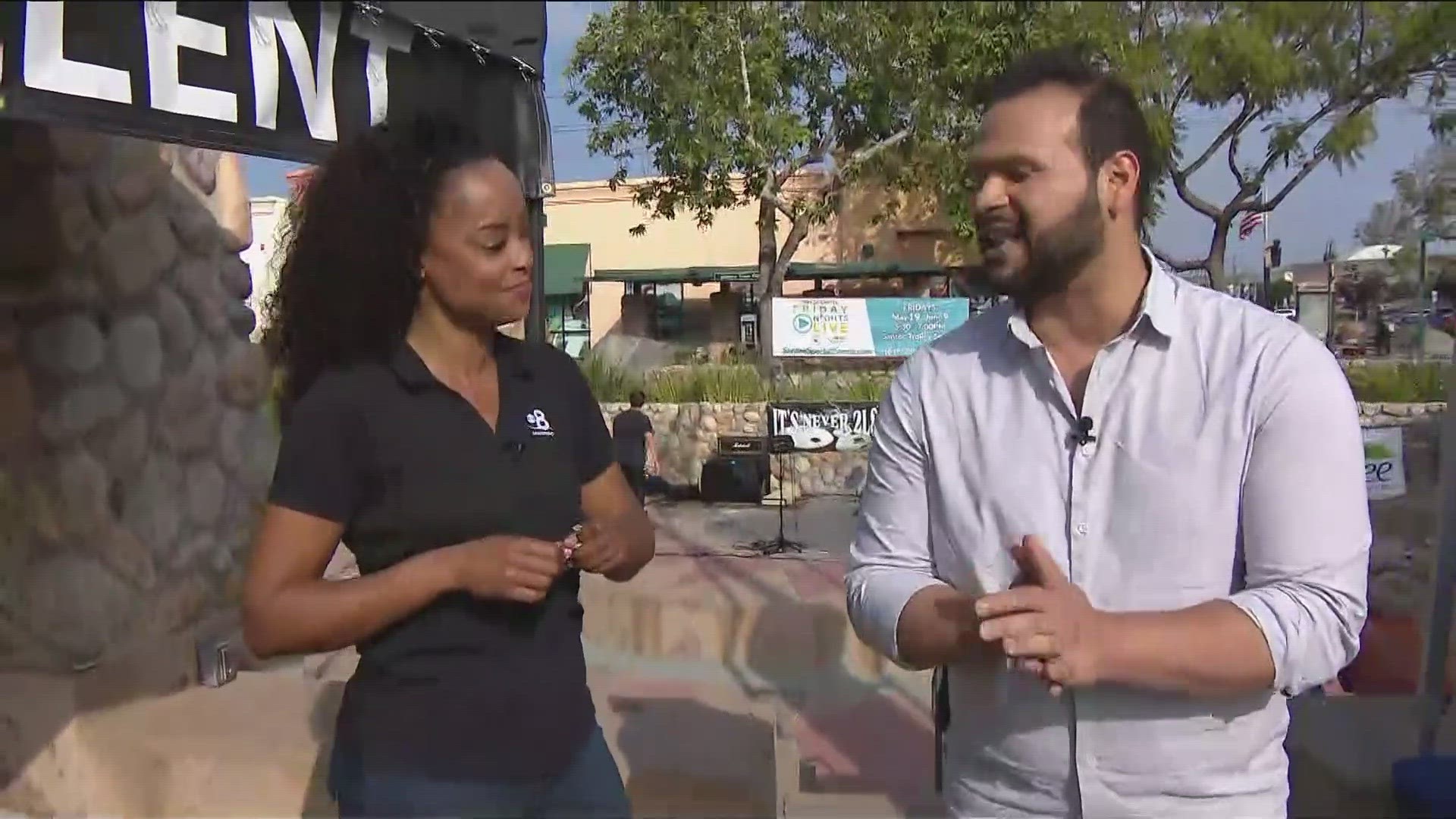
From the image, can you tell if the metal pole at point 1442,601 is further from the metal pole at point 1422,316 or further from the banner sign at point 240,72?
the banner sign at point 240,72

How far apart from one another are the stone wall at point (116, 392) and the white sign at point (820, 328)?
1.97m

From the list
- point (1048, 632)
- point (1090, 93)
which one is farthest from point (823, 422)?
point (1048, 632)

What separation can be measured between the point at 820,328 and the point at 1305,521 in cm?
177

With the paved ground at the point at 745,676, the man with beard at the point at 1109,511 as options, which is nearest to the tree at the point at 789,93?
the man with beard at the point at 1109,511

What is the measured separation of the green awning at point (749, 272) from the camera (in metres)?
2.17

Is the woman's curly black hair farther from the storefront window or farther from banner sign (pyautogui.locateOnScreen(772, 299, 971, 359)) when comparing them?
banner sign (pyautogui.locateOnScreen(772, 299, 971, 359))

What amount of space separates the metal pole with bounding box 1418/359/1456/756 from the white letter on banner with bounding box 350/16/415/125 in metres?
2.07

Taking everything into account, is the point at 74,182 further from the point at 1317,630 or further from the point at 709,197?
the point at 1317,630

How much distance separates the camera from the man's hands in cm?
122

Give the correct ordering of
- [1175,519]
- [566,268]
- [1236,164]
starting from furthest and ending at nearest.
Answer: [566,268] < [1236,164] < [1175,519]

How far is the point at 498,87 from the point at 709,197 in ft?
1.30

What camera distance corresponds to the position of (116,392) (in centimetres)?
346

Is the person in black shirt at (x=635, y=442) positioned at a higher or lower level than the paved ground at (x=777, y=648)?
higher

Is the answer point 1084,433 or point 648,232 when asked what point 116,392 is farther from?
point 1084,433
